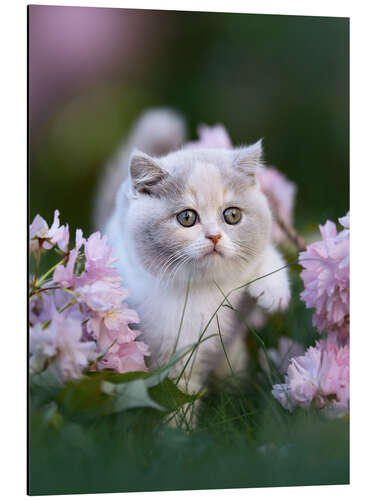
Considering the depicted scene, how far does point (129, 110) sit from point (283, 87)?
506 mm

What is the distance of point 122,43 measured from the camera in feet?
5.87

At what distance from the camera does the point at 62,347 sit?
137cm

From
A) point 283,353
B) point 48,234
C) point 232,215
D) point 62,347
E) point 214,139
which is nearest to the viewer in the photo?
point 62,347

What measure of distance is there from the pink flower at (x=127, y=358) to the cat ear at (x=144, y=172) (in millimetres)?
371

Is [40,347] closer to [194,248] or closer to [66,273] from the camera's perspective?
→ [66,273]

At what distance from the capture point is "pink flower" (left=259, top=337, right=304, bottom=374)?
177 centimetres

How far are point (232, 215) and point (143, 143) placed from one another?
24.6 inches

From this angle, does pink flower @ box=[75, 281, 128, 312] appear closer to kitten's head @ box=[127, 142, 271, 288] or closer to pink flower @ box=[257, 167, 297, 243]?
kitten's head @ box=[127, 142, 271, 288]

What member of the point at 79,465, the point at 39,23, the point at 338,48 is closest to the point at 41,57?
the point at 39,23

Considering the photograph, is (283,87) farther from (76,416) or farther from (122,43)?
(76,416)

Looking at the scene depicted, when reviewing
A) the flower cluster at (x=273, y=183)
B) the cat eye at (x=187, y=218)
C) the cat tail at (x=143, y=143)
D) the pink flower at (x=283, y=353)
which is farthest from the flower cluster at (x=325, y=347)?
the cat tail at (x=143, y=143)

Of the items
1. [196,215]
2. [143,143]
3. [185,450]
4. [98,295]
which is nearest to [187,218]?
[196,215]

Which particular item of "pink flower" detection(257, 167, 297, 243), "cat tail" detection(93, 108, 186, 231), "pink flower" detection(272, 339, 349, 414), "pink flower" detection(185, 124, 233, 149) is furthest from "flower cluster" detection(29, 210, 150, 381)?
"pink flower" detection(257, 167, 297, 243)

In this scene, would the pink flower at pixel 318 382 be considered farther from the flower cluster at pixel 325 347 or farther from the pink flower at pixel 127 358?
the pink flower at pixel 127 358
